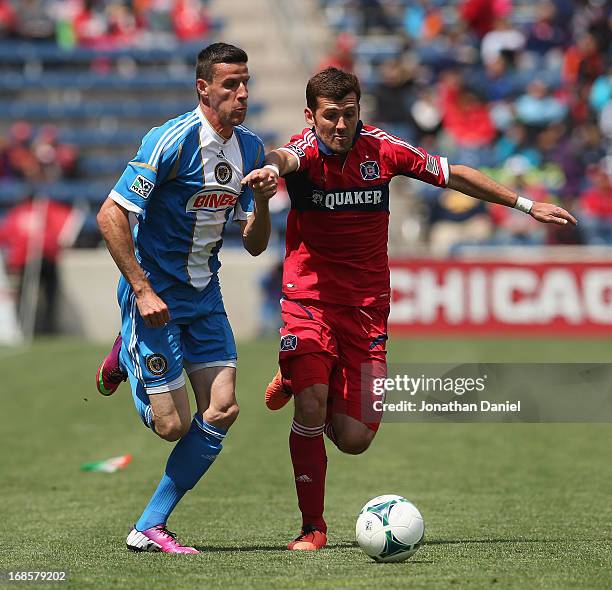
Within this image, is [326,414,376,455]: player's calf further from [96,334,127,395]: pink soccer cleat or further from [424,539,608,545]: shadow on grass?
→ [96,334,127,395]: pink soccer cleat

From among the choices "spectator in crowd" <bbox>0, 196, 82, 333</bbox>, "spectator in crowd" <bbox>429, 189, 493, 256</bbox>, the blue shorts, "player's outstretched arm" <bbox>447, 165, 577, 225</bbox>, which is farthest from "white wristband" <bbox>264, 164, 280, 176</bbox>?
"spectator in crowd" <bbox>0, 196, 82, 333</bbox>

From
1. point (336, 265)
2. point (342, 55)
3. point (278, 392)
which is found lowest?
point (278, 392)

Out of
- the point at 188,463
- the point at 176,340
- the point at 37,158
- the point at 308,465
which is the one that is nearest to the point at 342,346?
the point at 308,465

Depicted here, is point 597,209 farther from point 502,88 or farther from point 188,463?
point 188,463

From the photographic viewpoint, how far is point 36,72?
2384 centimetres

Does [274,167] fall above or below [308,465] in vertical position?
above

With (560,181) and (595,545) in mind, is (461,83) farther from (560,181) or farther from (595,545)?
(595,545)

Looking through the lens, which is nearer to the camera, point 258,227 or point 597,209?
point 258,227

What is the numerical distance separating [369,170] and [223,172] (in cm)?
82

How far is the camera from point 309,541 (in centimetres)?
652

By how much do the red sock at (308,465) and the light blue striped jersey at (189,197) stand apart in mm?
954

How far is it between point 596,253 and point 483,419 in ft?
35.5

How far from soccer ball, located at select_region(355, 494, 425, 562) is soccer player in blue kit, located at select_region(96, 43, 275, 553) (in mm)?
898

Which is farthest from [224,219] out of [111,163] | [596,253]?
[111,163]
